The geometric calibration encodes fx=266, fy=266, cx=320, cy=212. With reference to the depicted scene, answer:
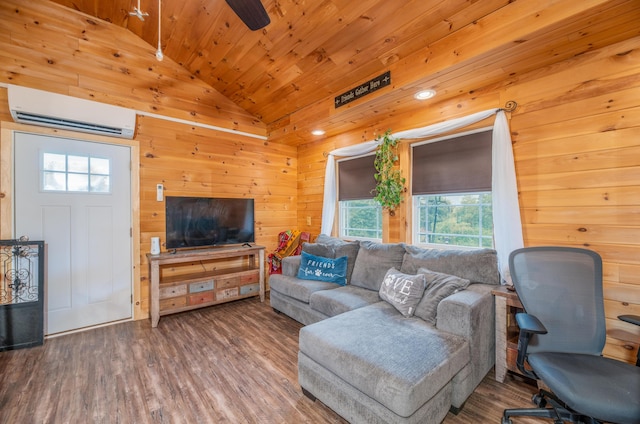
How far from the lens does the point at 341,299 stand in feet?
8.31

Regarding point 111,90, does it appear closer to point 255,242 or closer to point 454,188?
point 255,242

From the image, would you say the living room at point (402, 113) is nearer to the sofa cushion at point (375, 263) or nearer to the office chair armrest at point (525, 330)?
the sofa cushion at point (375, 263)

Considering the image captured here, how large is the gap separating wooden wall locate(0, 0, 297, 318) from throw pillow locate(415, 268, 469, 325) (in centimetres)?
291

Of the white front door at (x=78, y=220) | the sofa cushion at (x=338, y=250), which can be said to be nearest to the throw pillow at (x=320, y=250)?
the sofa cushion at (x=338, y=250)

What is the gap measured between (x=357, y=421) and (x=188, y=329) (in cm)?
226

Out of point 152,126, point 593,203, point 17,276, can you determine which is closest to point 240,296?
point 17,276

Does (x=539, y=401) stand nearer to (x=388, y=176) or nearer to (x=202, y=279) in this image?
(x=388, y=176)

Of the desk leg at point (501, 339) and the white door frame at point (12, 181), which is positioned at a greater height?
the white door frame at point (12, 181)

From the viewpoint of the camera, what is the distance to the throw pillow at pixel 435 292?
6.72 feet

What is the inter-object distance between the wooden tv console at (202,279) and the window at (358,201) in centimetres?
140

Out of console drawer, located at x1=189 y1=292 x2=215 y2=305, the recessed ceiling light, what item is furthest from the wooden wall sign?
console drawer, located at x1=189 y1=292 x2=215 y2=305

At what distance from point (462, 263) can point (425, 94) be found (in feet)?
5.46

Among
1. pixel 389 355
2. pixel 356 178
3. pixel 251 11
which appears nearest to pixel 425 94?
pixel 356 178

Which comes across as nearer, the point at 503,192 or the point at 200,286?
the point at 503,192
